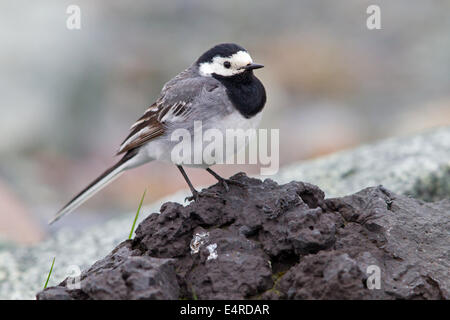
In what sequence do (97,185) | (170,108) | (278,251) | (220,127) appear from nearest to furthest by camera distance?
(278,251), (220,127), (170,108), (97,185)

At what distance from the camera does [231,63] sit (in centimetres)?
513

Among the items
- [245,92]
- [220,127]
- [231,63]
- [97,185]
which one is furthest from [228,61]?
[97,185]

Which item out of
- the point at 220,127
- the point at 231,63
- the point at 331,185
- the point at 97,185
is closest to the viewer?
the point at 220,127

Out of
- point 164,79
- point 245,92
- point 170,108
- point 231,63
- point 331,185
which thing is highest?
point 231,63

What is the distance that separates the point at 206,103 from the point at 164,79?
939 centimetres

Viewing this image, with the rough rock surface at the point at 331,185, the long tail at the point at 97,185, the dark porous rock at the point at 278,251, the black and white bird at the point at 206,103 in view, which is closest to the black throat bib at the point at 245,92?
the black and white bird at the point at 206,103

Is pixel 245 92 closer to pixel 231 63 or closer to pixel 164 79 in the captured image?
pixel 231 63

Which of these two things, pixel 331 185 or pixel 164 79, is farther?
pixel 164 79

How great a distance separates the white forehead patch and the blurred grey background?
482 cm

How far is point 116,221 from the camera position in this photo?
24.1ft

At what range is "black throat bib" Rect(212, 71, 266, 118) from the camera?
16.3ft

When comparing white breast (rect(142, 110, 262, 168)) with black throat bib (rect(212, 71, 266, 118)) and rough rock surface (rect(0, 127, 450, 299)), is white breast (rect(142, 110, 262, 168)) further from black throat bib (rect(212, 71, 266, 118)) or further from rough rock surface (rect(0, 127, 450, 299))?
rough rock surface (rect(0, 127, 450, 299))

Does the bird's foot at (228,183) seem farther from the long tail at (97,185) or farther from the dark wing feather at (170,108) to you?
the long tail at (97,185)

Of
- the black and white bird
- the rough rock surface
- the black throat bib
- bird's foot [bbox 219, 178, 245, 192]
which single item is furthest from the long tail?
bird's foot [bbox 219, 178, 245, 192]
